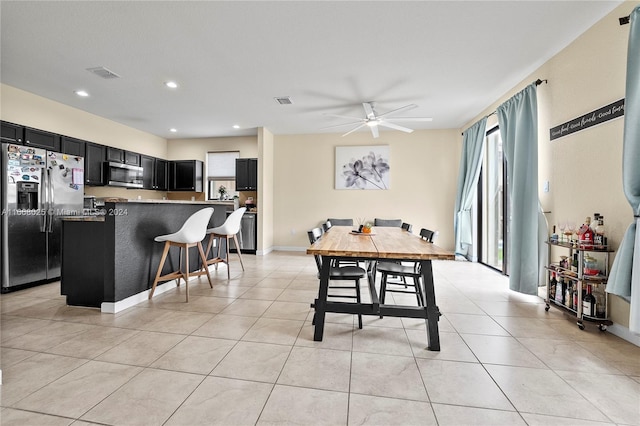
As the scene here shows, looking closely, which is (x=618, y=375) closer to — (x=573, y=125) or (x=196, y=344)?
(x=573, y=125)

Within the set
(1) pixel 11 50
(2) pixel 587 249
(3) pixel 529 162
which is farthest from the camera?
(3) pixel 529 162

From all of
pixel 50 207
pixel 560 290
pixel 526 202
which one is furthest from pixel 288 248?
pixel 560 290

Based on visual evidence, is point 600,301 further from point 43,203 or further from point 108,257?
point 43,203

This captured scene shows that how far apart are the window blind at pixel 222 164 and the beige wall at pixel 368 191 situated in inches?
44.6

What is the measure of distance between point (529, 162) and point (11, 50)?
5978 mm

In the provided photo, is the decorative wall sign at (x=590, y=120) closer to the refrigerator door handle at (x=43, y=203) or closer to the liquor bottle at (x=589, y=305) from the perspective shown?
the liquor bottle at (x=589, y=305)

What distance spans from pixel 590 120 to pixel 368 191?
4012 mm

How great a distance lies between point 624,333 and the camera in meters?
2.24

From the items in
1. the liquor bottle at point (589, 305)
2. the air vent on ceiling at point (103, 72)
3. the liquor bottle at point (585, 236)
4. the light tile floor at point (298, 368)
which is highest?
the air vent on ceiling at point (103, 72)

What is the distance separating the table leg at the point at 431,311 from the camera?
6.74 ft

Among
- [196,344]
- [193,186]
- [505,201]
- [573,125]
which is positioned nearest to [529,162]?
[573,125]

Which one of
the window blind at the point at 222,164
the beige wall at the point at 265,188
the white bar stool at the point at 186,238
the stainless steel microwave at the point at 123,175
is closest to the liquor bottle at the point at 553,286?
the white bar stool at the point at 186,238

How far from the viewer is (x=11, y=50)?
301cm

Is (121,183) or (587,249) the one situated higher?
(121,183)
